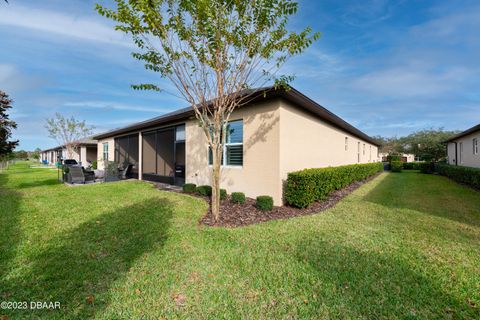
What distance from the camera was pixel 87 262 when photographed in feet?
10.7

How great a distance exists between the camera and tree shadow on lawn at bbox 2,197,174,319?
2424mm

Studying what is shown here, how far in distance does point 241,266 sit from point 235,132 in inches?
216

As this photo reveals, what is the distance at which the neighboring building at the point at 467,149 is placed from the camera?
14930 millimetres

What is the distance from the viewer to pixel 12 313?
2.21m

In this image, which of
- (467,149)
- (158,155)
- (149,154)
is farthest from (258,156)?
(467,149)

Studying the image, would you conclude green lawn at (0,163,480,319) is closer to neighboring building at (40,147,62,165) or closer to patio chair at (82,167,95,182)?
patio chair at (82,167,95,182)

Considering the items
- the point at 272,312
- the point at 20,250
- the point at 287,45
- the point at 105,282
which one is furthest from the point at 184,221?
the point at 287,45

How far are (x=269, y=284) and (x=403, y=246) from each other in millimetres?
2753

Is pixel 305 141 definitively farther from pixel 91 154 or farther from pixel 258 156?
pixel 91 154

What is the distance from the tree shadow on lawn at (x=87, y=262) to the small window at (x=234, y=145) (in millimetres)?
3325

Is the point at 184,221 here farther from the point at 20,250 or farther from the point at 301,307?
the point at 301,307

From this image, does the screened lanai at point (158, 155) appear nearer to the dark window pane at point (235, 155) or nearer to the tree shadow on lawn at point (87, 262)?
the dark window pane at point (235, 155)

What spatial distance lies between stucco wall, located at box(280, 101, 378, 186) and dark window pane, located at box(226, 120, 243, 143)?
5.55ft

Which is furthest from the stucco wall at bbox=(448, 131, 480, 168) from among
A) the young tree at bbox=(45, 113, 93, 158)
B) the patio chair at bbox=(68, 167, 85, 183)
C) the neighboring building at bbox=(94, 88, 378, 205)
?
the young tree at bbox=(45, 113, 93, 158)
